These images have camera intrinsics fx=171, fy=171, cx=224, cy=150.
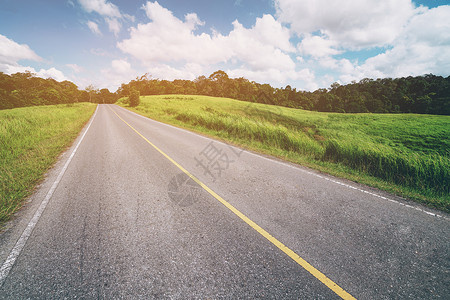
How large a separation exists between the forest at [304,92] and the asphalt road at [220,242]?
52.4 meters

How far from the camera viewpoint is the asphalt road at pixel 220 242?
2.10m

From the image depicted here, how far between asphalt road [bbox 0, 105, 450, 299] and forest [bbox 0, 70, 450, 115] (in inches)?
2065

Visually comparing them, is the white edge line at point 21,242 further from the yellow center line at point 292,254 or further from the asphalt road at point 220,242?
the yellow center line at point 292,254

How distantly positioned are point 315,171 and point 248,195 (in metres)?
3.13

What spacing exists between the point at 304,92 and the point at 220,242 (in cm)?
8395

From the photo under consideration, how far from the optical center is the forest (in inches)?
1766

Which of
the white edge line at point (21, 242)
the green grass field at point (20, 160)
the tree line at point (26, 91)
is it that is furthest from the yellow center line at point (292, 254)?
the tree line at point (26, 91)

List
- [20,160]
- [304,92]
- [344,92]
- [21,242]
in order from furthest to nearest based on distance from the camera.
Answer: [304,92] → [344,92] → [20,160] → [21,242]

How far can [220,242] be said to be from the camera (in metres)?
2.79

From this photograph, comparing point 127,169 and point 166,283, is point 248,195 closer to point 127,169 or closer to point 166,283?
point 166,283

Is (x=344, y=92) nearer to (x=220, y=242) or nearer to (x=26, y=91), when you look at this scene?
(x=220, y=242)

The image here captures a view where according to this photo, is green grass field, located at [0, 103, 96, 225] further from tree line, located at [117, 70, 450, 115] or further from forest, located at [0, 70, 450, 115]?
tree line, located at [117, 70, 450, 115]

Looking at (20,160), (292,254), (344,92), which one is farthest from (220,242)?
(344,92)

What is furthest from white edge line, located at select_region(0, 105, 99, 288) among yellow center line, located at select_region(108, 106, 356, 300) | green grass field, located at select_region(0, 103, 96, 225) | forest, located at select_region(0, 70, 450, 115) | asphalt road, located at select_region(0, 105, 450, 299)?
forest, located at select_region(0, 70, 450, 115)
